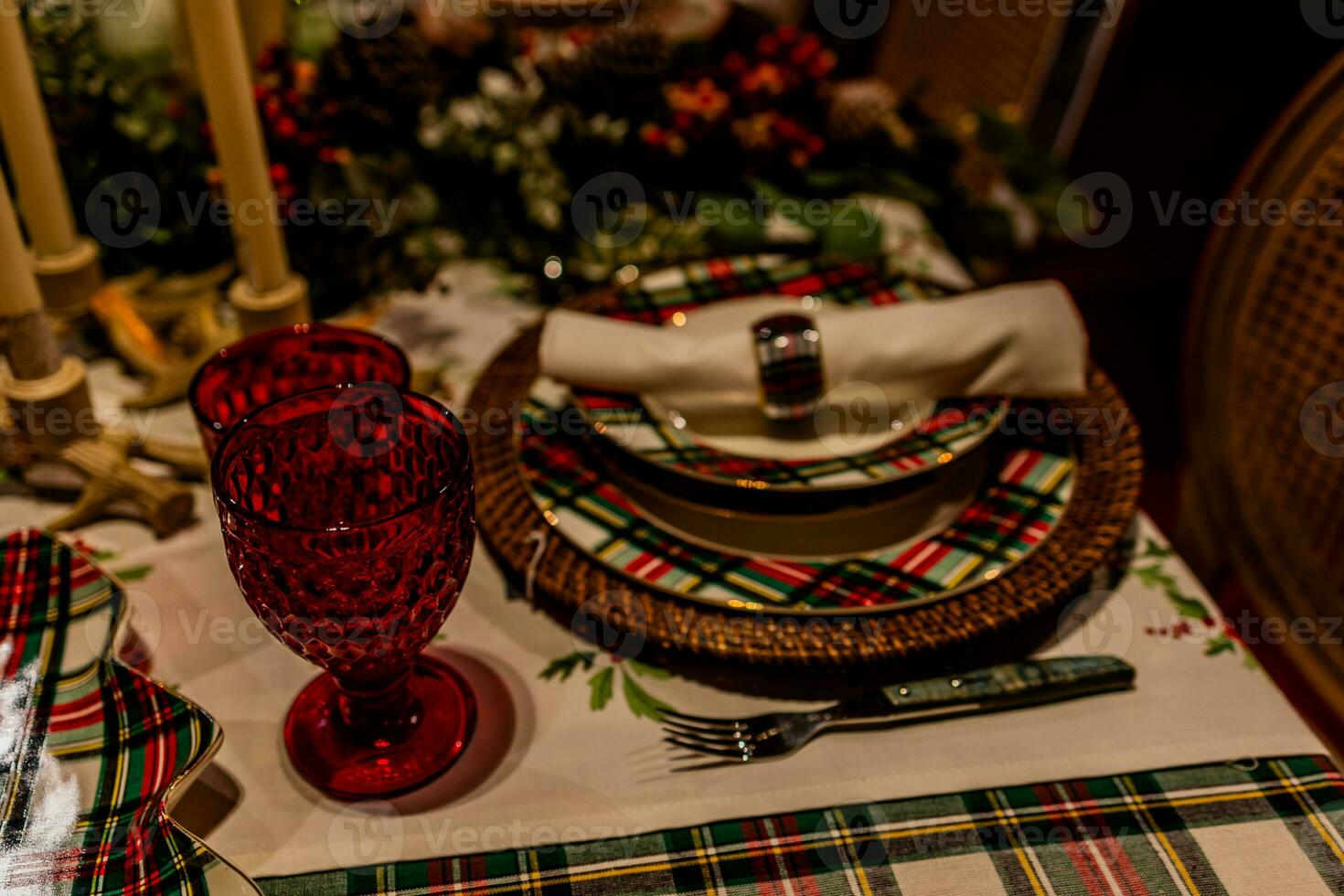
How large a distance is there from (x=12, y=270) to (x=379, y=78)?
1.14 ft

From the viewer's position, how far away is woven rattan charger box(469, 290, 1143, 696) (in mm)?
521

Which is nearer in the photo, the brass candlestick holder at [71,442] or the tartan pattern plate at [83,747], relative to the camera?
the tartan pattern plate at [83,747]

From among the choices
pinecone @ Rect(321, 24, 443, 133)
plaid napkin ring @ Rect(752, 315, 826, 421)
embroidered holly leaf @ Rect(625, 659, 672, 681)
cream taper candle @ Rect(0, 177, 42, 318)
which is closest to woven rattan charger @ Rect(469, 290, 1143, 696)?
embroidered holly leaf @ Rect(625, 659, 672, 681)

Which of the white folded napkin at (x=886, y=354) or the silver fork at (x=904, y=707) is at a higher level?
the white folded napkin at (x=886, y=354)

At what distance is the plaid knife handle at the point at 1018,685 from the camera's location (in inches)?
20.8

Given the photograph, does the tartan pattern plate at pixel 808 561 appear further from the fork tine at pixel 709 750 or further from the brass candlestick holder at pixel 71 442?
the brass candlestick holder at pixel 71 442

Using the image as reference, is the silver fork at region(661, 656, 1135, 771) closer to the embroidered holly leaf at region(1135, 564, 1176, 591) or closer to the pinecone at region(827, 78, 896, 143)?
the embroidered holly leaf at region(1135, 564, 1176, 591)

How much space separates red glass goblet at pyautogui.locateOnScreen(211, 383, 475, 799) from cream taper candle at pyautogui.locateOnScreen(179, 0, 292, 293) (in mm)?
246

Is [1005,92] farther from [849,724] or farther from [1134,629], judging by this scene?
[849,724]

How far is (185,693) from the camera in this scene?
0.54m

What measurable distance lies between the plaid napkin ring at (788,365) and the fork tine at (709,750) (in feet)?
0.68

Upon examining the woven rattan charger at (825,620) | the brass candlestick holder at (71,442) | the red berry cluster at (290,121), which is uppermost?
the red berry cluster at (290,121)

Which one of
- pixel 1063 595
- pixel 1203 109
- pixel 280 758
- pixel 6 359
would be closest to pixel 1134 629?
pixel 1063 595

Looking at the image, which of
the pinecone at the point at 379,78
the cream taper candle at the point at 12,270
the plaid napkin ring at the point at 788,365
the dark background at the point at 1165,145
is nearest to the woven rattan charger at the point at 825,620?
the plaid napkin ring at the point at 788,365
